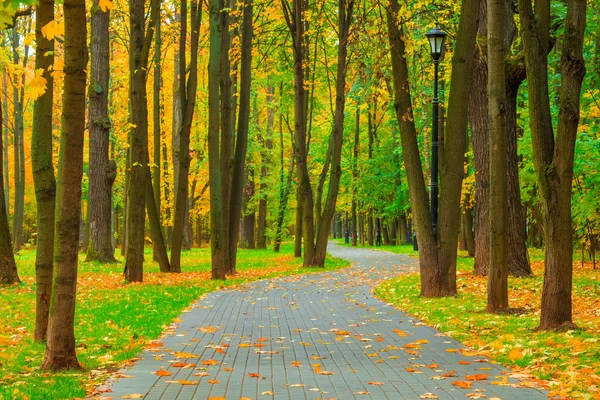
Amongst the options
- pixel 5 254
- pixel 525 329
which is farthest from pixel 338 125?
pixel 525 329

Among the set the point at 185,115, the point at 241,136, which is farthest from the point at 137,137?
the point at 241,136

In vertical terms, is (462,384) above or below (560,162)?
below

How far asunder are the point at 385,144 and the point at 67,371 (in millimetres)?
43653

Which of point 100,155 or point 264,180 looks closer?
point 100,155

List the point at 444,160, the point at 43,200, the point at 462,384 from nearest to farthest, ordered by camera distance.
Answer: the point at 462,384 < the point at 43,200 < the point at 444,160

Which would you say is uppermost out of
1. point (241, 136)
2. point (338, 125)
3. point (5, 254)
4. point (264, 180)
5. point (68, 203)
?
point (338, 125)

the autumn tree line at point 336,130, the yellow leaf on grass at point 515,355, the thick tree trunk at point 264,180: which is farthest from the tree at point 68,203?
the thick tree trunk at point 264,180

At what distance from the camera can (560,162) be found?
962 cm

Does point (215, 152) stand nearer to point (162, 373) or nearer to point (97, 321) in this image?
point (97, 321)

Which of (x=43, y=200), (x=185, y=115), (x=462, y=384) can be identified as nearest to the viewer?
(x=462, y=384)

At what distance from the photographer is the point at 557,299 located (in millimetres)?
9789

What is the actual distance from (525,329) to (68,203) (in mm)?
6230

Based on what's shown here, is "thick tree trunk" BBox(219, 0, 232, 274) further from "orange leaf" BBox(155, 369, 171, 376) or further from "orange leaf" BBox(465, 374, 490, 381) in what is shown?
"orange leaf" BBox(465, 374, 490, 381)

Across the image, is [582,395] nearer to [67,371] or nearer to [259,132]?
[67,371]
